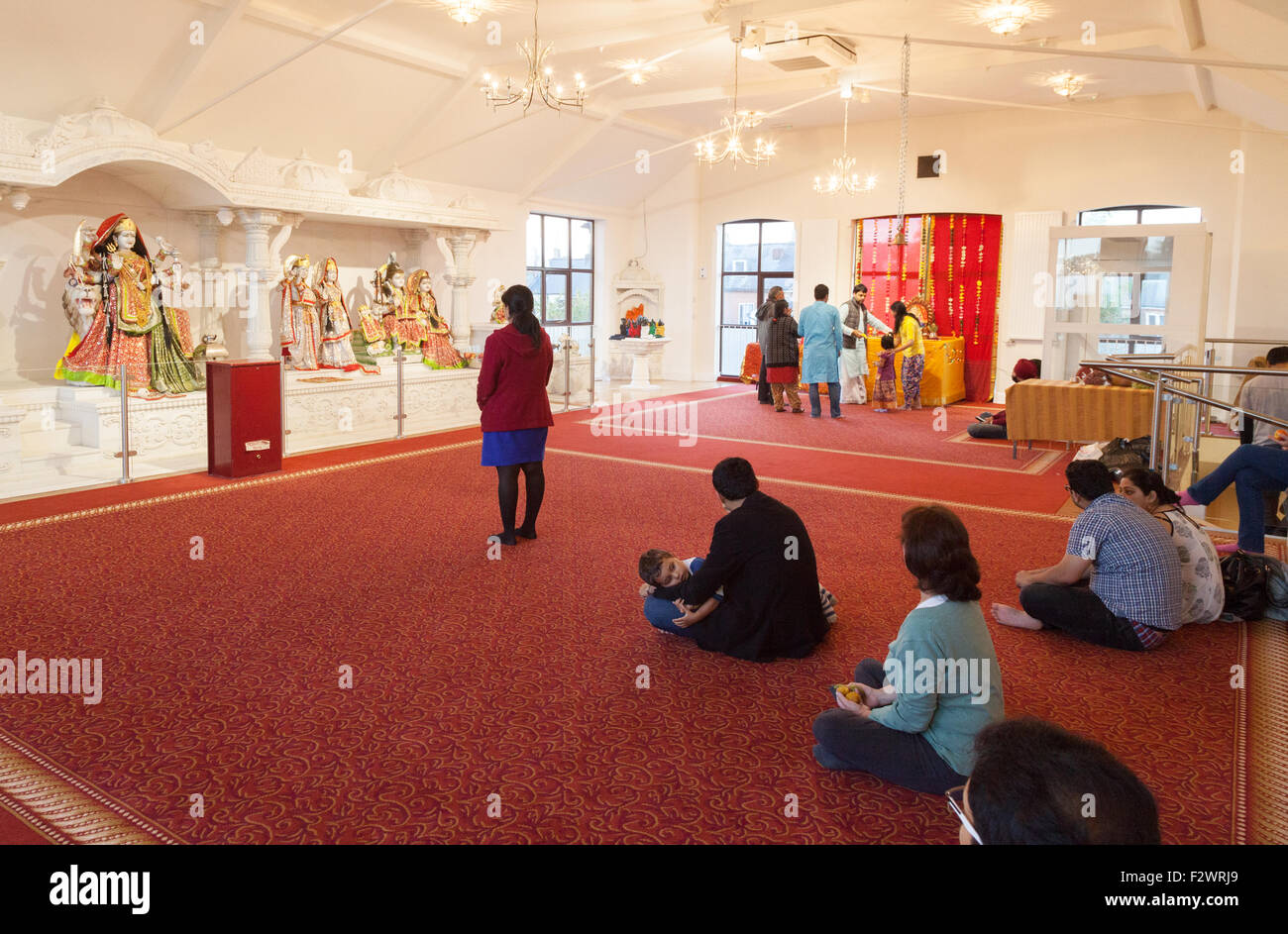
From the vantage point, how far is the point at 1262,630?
4.22 meters

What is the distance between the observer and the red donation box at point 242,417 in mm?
7191

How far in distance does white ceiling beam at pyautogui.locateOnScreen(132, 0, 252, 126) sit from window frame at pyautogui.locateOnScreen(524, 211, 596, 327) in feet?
20.1

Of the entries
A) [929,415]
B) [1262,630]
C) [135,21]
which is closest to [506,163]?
[135,21]

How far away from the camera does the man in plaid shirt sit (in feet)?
12.2

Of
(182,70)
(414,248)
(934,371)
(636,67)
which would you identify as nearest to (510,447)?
(182,70)

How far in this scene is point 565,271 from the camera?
15.7m

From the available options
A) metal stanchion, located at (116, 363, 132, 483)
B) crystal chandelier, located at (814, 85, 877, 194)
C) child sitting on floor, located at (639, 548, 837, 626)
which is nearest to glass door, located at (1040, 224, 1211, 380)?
crystal chandelier, located at (814, 85, 877, 194)

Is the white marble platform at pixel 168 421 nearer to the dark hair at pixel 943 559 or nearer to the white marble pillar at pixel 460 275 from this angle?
the white marble pillar at pixel 460 275

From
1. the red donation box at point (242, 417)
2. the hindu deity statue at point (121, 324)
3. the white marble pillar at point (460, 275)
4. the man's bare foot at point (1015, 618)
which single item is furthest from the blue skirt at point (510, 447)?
the white marble pillar at point (460, 275)

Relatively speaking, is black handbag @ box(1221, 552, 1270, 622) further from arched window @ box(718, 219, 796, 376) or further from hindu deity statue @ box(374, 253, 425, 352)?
arched window @ box(718, 219, 796, 376)

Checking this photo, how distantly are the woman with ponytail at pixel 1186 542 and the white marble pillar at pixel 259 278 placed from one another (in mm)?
8116
